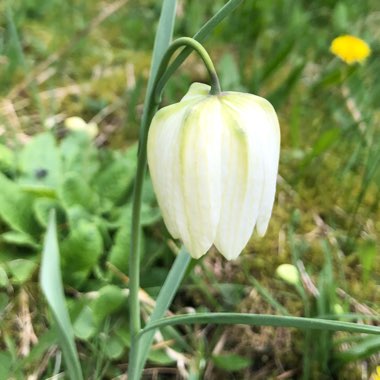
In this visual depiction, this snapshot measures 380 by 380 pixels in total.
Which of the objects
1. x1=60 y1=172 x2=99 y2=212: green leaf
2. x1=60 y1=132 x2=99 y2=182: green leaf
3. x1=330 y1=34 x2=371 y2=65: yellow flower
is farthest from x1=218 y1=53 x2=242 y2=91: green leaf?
x1=60 y1=172 x2=99 y2=212: green leaf

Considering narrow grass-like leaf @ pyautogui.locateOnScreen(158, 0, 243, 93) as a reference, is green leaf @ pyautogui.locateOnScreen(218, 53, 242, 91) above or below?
below

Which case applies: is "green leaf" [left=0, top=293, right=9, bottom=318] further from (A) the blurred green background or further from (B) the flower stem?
(B) the flower stem

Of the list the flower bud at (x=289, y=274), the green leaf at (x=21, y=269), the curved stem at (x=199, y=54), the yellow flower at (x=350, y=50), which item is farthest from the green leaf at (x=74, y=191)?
the yellow flower at (x=350, y=50)

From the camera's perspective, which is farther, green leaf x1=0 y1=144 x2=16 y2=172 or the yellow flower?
Answer: the yellow flower

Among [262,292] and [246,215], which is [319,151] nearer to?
[262,292]

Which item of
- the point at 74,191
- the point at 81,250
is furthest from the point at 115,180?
the point at 81,250

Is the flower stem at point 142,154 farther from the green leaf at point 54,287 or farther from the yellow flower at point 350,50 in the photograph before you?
the yellow flower at point 350,50

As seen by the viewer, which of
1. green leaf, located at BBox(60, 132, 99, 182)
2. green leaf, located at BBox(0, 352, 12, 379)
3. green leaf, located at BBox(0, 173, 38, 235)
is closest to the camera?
green leaf, located at BBox(0, 352, 12, 379)
